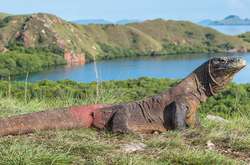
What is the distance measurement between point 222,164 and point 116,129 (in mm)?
1929

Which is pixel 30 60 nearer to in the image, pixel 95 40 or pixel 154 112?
pixel 95 40

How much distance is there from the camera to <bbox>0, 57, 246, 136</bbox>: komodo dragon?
710 cm

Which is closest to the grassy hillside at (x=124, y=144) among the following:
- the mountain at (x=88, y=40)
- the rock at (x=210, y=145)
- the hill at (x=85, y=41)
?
the rock at (x=210, y=145)

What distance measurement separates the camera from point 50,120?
280 inches

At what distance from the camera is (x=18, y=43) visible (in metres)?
162

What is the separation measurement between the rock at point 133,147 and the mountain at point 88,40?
5101 inches

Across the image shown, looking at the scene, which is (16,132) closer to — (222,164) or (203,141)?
(203,141)

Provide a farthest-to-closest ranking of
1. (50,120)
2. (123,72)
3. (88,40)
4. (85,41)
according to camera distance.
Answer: (88,40), (85,41), (123,72), (50,120)

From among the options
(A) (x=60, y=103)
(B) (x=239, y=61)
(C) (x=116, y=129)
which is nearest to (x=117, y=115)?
(C) (x=116, y=129)

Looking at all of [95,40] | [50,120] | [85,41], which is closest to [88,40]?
[85,41]

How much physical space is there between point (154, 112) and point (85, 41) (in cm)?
16727

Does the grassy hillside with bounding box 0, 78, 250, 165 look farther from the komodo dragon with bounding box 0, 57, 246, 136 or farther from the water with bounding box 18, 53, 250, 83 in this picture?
the water with bounding box 18, 53, 250, 83

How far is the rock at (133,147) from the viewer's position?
6095 mm

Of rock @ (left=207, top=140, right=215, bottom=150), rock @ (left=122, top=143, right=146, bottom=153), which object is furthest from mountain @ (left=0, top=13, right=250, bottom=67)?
rock @ (left=122, top=143, right=146, bottom=153)
